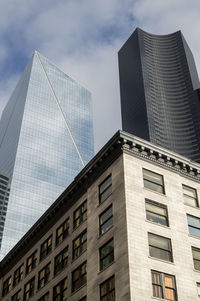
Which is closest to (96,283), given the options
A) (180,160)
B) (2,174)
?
(180,160)

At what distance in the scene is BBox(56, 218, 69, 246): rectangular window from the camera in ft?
153

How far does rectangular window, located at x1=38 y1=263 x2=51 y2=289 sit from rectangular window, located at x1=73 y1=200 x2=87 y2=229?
22.4 ft

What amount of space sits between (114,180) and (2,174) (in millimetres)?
151693

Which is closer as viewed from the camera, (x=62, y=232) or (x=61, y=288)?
(x=61, y=288)

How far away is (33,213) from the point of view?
170 meters

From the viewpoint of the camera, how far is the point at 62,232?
47594 millimetres

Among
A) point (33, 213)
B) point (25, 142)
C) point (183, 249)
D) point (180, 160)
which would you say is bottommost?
point (183, 249)

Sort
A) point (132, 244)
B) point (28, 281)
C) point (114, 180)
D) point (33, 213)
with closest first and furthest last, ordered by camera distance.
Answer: point (132, 244) < point (114, 180) < point (28, 281) < point (33, 213)

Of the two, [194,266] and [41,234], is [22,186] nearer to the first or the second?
[41,234]

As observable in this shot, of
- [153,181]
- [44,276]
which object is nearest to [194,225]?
[153,181]

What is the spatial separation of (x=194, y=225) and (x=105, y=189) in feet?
29.8

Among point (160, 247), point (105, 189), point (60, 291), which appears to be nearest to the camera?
point (160, 247)

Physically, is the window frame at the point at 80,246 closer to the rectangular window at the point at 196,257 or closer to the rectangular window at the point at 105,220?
the rectangular window at the point at 105,220

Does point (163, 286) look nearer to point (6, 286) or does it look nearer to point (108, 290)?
point (108, 290)
